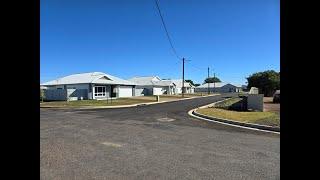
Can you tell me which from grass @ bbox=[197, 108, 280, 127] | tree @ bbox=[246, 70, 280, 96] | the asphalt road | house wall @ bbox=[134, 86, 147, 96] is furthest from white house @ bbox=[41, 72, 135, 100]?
the asphalt road

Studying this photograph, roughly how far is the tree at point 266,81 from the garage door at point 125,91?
84.5ft

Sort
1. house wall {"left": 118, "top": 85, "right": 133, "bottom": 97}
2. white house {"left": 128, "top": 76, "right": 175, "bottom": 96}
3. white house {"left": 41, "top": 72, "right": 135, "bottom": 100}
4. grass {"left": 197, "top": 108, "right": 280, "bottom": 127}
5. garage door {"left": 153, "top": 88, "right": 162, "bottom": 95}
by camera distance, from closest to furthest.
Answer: grass {"left": 197, "top": 108, "right": 280, "bottom": 127} < white house {"left": 41, "top": 72, "right": 135, "bottom": 100} < house wall {"left": 118, "top": 85, "right": 133, "bottom": 97} < white house {"left": 128, "top": 76, "right": 175, "bottom": 96} < garage door {"left": 153, "top": 88, "right": 162, "bottom": 95}

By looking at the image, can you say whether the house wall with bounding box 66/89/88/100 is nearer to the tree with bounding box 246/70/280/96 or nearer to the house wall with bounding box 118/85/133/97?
the house wall with bounding box 118/85/133/97

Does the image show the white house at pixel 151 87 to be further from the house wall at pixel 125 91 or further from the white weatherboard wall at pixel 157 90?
the house wall at pixel 125 91

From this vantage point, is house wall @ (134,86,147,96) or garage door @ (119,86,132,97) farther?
house wall @ (134,86,147,96)

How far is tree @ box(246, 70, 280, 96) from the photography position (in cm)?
5891

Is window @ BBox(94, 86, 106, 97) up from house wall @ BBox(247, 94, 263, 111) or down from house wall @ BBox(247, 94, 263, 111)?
up

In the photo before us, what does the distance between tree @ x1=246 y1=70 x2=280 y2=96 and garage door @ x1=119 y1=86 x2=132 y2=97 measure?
25755 millimetres

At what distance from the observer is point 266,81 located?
61.1m

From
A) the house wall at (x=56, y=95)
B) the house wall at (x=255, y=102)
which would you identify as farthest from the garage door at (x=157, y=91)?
the house wall at (x=255, y=102)
